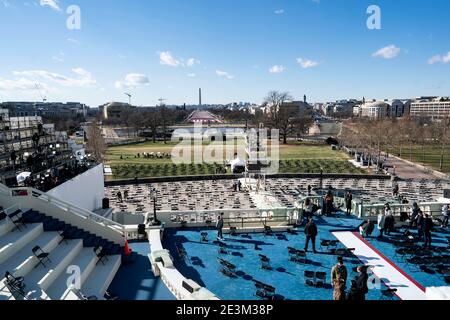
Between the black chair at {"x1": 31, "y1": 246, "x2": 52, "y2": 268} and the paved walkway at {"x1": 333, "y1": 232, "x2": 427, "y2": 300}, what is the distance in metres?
11.0

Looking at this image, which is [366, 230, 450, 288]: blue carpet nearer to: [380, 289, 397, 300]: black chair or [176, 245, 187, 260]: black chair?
[380, 289, 397, 300]: black chair

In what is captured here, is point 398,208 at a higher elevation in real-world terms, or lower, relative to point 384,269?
higher

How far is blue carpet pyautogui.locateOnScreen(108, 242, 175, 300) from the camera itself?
10617mm

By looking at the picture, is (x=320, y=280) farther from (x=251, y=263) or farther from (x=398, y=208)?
(x=398, y=208)

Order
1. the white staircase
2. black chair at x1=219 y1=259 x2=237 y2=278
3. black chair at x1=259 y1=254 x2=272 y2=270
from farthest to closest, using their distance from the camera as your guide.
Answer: black chair at x1=259 y1=254 x2=272 y2=270
black chair at x1=219 y1=259 x2=237 y2=278
the white staircase

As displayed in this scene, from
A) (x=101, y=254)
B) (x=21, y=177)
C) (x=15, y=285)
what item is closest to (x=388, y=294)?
(x=101, y=254)

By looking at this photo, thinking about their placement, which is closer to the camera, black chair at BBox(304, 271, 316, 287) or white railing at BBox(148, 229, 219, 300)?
white railing at BBox(148, 229, 219, 300)

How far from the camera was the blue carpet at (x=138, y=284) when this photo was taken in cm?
1062

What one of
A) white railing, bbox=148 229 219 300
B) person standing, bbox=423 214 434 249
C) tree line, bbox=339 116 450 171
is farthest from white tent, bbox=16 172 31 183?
tree line, bbox=339 116 450 171

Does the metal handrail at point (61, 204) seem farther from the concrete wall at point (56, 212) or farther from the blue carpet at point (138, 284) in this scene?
the blue carpet at point (138, 284)

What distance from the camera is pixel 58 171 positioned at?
1894cm

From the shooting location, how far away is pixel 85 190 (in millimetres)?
20750

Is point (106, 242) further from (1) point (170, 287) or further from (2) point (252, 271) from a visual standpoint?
(2) point (252, 271)

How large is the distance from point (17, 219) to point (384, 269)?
13.4 meters
